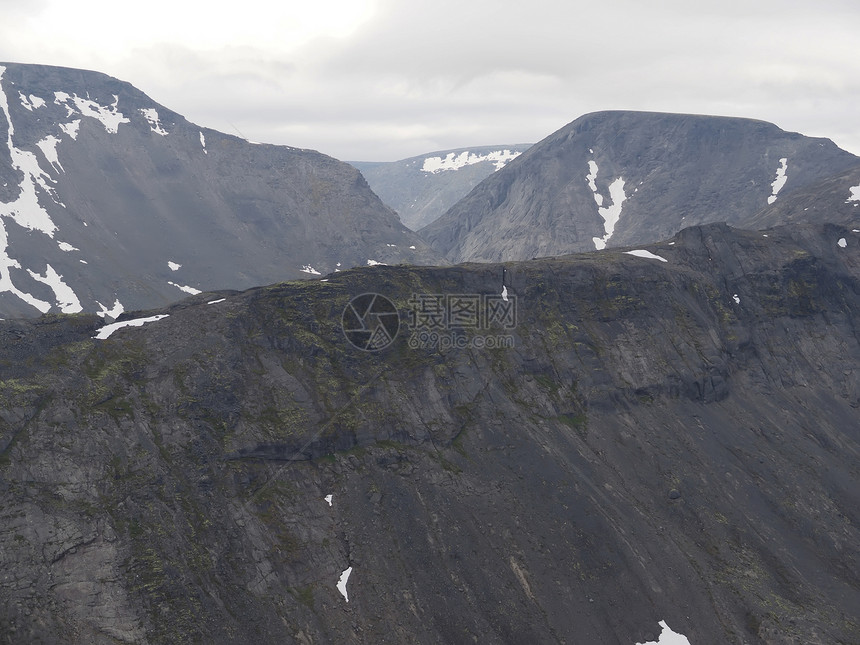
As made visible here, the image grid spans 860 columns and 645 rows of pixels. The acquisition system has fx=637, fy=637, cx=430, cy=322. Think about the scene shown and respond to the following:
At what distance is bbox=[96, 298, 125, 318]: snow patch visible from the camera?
16438 centimetres

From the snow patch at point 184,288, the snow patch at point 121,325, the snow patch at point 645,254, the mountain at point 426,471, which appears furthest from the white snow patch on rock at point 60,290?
the snow patch at point 645,254

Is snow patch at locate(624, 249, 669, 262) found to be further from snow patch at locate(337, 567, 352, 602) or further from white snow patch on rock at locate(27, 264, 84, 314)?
white snow patch on rock at locate(27, 264, 84, 314)

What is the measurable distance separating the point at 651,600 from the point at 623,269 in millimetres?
51567

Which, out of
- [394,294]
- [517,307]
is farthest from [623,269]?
[394,294]

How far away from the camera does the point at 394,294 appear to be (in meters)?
85.2

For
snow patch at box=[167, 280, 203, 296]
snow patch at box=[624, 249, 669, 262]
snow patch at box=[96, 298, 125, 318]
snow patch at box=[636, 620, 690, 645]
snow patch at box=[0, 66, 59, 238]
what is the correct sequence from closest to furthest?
1. snow patch at box=[636, 620, 690, 645]
2. snow patch at box=[624, 249, 669, 262]
3. snow patch at box=[96, 298, 125, 318]
4. snow patch at box=[0, 66, 59, 238]
5. snow patch at box=[167, 280, 203, 296]

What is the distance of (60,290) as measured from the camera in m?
168

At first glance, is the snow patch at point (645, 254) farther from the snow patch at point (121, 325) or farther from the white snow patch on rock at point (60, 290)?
the white snow patch on rock at point (60, 290)

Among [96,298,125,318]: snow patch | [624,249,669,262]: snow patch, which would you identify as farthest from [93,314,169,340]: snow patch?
[96,298,125,318]: snow patch

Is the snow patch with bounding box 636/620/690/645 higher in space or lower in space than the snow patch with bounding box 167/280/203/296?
lower

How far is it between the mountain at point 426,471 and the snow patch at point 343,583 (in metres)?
0.20

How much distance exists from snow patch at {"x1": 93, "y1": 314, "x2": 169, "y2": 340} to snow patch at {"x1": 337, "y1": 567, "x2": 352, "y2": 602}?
35.4 metres

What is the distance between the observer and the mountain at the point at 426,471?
52844 mm

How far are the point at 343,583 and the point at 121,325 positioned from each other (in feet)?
124
